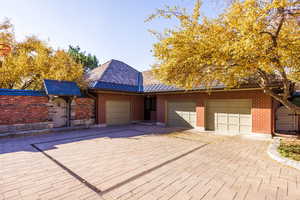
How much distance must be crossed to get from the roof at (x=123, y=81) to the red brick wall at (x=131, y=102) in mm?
949

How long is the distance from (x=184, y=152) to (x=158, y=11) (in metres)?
5.34

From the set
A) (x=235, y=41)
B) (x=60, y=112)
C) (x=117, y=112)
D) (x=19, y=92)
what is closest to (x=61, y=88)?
(x=60, y=112)

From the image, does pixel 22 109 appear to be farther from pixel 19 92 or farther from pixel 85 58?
pixel 85 58

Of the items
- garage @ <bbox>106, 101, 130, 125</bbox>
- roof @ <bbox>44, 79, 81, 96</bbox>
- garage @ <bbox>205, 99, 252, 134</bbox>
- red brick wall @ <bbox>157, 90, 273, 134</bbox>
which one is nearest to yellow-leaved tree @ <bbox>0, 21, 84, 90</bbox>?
roof @ <bbox>44, 79, 81, 96</bbox>

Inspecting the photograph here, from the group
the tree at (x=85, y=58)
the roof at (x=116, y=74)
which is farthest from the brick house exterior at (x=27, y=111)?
the tree at (x=85, y=58)

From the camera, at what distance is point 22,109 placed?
8.98 m

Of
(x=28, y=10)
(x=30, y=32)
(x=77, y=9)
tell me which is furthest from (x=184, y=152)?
(x=30, y=32)

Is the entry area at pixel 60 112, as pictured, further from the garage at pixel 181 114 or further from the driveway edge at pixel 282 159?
the driveway edge at pixel 282 159

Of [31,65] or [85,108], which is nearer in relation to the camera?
[85,108]

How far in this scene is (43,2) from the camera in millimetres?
7906

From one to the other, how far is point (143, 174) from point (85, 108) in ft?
30.4

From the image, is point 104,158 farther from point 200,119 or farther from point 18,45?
point 18,45

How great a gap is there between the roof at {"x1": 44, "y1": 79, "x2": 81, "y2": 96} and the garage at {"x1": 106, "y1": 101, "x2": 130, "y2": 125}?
9.17 ft

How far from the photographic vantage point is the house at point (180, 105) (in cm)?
863
